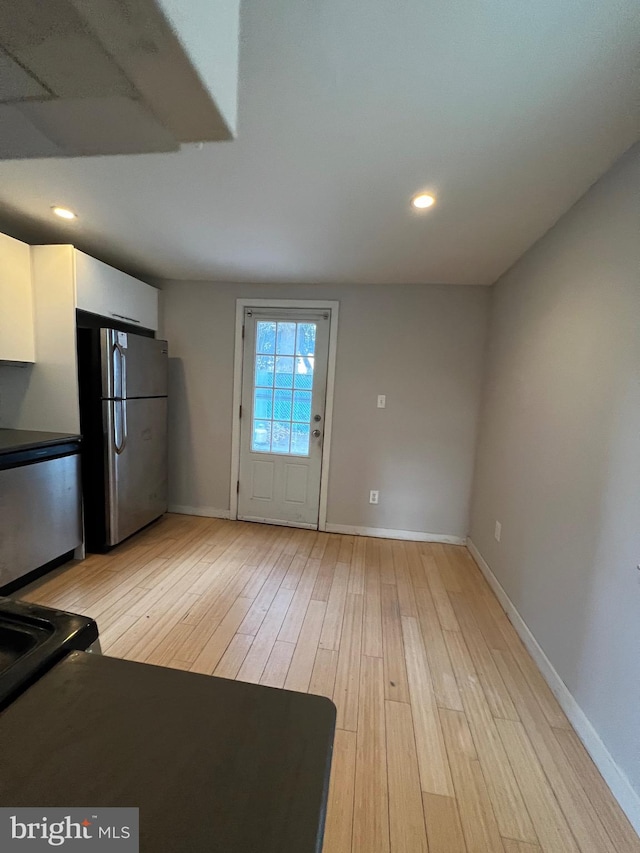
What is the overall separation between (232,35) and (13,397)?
8.80 feet

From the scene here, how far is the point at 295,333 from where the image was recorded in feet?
10.2

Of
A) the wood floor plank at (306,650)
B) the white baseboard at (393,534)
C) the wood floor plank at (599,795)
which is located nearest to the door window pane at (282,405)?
the white baseboard at (393,534)

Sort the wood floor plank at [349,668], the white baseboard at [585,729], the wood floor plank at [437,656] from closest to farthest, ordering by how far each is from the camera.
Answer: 1. the white baseboard at [585,729]
2. the wood floor plank at [349,668]
3. the wood floor plank at [437,656]

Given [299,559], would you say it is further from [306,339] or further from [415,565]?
[306,339]

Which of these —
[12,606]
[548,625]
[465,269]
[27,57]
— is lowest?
[548,625]

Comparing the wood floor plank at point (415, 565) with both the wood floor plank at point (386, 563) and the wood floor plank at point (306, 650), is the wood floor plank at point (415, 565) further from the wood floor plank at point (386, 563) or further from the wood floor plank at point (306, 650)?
the wood floor plank at point (306, 650)

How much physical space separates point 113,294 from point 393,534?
2966mm

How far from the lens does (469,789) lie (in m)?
1.16

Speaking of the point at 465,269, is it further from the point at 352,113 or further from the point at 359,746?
the point at 359,746

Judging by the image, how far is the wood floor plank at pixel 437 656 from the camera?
1510 mm

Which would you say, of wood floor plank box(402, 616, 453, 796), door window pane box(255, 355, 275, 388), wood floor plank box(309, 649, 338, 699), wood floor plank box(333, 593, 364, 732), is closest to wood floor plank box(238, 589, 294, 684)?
wood floor plank box(309, 649, 338, 699)

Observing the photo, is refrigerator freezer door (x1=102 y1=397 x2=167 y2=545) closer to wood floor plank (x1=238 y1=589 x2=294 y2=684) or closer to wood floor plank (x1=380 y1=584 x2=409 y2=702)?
wood floor plank (x1=238 y1=589 x2=294 y2=684)

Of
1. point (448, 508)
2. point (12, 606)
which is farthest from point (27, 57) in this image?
point (448, 508)

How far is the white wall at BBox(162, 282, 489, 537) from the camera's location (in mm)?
2939
